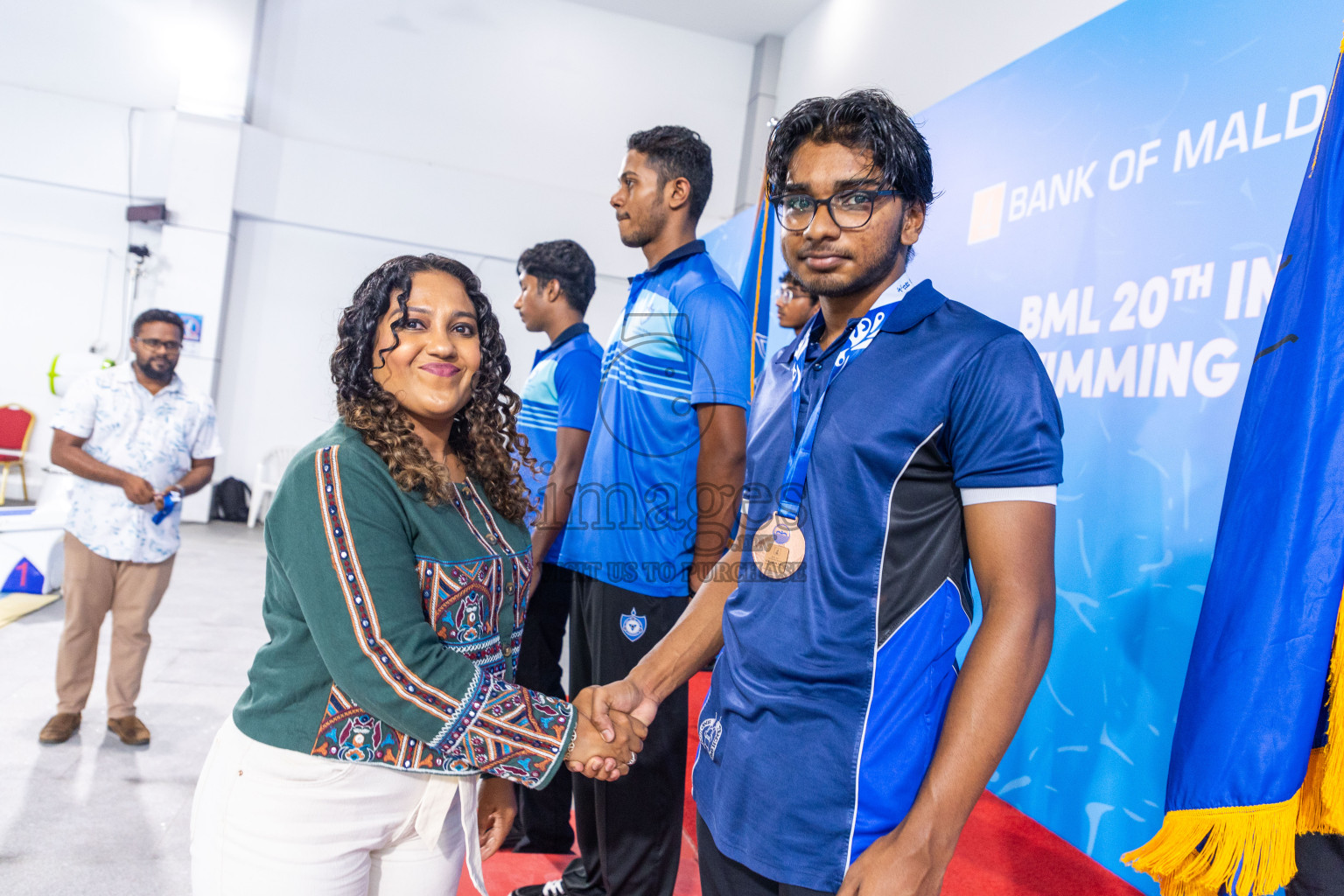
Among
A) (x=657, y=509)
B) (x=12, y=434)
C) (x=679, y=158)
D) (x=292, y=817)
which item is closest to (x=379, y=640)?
(x=292, y=817)

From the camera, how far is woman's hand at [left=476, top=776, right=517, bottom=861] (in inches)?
61.9

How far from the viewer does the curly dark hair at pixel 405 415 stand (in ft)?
4.07

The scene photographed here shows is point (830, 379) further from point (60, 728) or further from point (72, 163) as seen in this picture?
point (72, 163)

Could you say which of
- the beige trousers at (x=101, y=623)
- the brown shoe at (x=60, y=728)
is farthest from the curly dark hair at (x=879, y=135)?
the brown shoe at (x=60, y=728)

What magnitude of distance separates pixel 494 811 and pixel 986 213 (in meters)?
2.95

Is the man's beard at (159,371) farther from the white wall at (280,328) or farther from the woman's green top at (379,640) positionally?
the white wall at (280,328)

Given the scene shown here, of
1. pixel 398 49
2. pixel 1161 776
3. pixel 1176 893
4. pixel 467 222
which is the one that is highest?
pixel 398 49

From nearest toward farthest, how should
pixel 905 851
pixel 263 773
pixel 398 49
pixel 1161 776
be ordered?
pixel 905 851 → pixel 263 773 → pixel 1161 776 → pixel 398 49

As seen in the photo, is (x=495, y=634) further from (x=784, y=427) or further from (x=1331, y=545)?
(x=1331, y=545)

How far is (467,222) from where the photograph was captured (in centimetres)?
904

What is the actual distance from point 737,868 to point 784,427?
1.94 feet

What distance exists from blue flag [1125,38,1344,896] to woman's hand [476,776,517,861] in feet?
3.36

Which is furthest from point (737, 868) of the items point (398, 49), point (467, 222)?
point (398, 49)

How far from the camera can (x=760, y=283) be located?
3.65 meters
